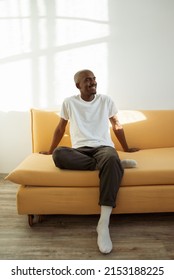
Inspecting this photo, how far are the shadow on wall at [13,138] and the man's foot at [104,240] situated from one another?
1425 mm

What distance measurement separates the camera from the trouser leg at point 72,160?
60.3 inches

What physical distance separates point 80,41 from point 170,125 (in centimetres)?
119

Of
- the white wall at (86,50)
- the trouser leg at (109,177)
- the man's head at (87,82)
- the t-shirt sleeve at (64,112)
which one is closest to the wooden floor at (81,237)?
the trouser leg at (109,177)

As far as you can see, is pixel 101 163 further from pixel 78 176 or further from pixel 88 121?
pixel 88 121

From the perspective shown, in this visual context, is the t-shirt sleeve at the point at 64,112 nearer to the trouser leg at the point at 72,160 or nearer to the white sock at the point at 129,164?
the trouser leg at the point at 72,160

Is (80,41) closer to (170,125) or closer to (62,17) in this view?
(62,17)

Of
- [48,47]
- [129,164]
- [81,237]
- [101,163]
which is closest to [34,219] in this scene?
[81,237]

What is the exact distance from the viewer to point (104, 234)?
1.39 metres

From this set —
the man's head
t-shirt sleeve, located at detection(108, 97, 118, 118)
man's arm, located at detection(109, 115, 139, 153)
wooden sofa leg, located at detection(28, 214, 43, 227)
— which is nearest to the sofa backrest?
man's arm, located at detection(109, 115, 139, 153)

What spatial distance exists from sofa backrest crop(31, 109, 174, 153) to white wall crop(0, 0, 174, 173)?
0.34 metres

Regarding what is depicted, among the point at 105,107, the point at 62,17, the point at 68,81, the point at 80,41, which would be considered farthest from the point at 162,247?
the point at 62,17

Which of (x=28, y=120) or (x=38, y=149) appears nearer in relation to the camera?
(x=38, y=149)

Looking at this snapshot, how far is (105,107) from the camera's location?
1.82 meters

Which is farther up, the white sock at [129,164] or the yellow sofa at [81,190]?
the white sock at [129,164]
